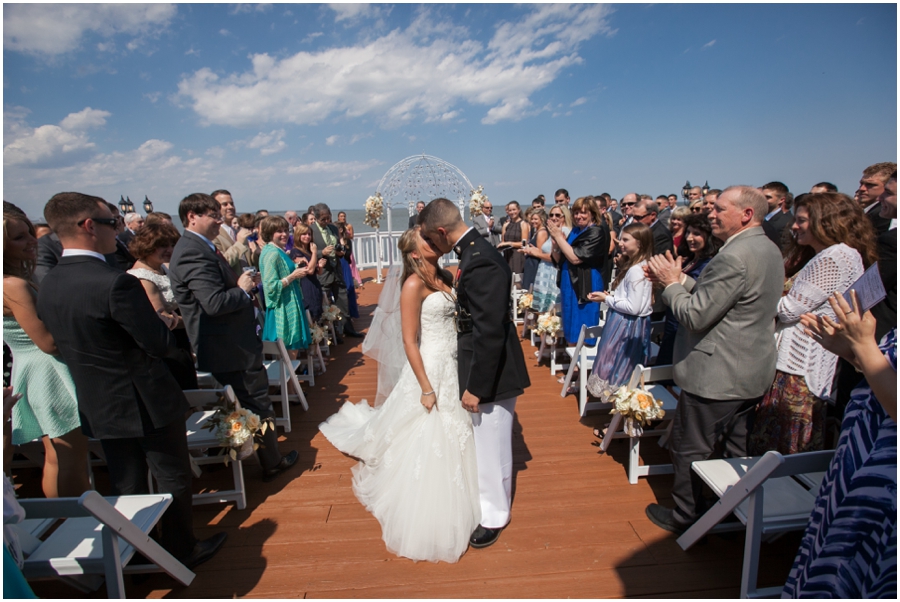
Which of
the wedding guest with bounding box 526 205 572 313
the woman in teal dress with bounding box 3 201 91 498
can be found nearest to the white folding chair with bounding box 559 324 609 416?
the wedding guest with bounding box 526 205 572 313

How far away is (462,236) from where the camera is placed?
245 centimetres

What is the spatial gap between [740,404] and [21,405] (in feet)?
13.2

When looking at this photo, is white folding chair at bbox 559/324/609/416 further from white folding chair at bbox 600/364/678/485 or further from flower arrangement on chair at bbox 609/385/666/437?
flower arrangement on chair at bbox 609/385/666/437

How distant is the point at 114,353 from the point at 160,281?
1.25 m

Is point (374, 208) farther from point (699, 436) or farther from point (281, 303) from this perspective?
point (699, 436)

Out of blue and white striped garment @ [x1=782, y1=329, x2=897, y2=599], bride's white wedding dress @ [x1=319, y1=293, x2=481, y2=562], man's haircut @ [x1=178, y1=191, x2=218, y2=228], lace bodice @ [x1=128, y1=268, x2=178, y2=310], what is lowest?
bride's white wedding dress @ [x1=319, y1=293, x2=481, y2=562]

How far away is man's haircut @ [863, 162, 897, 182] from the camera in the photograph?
152 inches

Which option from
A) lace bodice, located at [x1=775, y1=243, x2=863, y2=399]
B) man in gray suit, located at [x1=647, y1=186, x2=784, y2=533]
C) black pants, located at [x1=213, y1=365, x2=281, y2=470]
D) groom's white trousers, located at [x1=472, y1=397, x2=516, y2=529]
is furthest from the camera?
black pants, located at [x1=213, y1=365, x2=281, y2=470]

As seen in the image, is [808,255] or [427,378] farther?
[808,255]

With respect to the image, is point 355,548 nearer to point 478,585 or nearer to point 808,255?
point 478,585

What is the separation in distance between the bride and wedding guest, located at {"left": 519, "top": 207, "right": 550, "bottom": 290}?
3.27 metres

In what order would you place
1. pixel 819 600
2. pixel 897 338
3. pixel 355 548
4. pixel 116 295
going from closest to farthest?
1. pixel 897 338
2. pixel 819 600
3. pixel 116 295
4. pixel 355 548

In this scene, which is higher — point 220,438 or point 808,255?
point 808,255

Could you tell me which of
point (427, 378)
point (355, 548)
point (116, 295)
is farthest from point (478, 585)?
point (116, 295)
